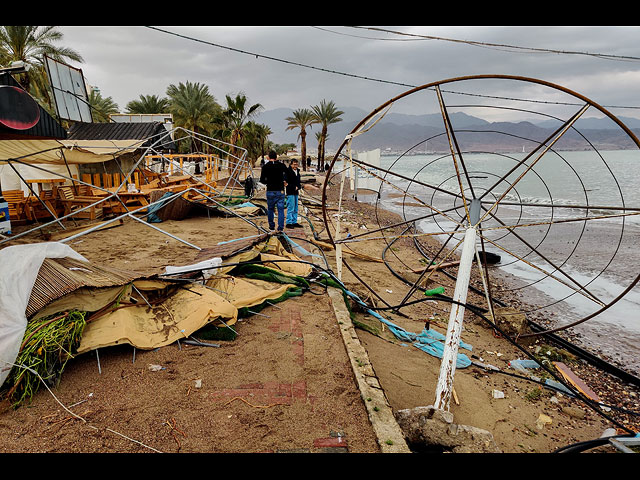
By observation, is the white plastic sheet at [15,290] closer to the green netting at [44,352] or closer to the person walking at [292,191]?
the green netting at [44,352]

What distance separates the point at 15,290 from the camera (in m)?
3.22

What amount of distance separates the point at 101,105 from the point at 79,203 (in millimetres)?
28732

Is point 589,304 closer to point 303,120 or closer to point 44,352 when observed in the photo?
point 44,352

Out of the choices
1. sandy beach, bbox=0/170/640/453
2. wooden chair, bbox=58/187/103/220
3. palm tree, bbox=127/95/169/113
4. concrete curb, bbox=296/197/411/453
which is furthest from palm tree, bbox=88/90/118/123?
concrete curb, bbox=296/197/411/453

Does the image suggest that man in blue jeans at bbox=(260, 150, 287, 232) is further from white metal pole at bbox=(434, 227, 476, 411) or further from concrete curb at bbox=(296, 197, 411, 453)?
white metal pole at bbox=(434, 227, 476, 411)

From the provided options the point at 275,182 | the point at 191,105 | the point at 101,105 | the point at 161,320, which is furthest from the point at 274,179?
the point at 101,105

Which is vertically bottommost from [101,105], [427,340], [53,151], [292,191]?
[427,340]

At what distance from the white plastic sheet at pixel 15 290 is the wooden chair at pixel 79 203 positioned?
24.3 ft

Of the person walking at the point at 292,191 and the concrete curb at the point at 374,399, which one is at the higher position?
the person walking at the point at 292,191

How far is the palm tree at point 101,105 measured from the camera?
30372mm

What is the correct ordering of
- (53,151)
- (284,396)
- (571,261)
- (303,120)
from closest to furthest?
(284,396)
(53,151)
(571,261)
(303,120)

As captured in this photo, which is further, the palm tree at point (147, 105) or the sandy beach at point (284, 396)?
the palm tree at point (147, 105)

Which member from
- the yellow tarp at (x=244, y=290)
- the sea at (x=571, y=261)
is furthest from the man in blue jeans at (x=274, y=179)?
the yellow tarp at (x=244, y=290)
